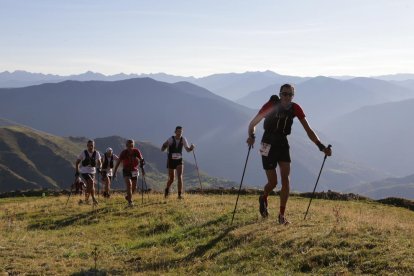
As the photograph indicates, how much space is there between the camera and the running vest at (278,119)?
39.9ft

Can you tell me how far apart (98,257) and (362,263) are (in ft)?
A: 21.1

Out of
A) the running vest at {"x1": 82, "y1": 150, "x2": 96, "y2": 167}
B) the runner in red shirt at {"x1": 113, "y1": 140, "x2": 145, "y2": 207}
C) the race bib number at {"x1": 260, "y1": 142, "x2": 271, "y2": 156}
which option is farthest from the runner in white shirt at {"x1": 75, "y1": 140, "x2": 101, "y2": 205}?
the race bib number at {"x1": 260, "y1": 142, "x2": 271, "y2": 156}

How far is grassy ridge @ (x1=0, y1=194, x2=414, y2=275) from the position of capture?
368 inches

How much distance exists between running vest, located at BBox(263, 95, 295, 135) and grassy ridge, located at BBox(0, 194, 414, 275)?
2.58 metres

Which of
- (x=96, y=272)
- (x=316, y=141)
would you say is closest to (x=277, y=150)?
(x=316, y=141)

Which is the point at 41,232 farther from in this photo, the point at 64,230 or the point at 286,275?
the point at 286,275

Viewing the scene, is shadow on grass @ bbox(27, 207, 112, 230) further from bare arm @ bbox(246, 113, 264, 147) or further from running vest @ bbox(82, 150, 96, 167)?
bare arm @ bbox(246, 113, 264, 147)

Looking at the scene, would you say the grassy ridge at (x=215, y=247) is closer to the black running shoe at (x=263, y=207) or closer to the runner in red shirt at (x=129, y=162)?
the black running shoe at (x=263, y=207)

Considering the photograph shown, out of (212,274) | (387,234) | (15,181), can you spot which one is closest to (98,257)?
(212,274)

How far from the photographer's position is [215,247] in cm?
1160

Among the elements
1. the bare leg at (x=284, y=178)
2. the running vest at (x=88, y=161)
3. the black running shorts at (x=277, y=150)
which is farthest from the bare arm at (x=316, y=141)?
the running vest at (x=88, y=161)

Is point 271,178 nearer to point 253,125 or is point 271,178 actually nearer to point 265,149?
point 265,149

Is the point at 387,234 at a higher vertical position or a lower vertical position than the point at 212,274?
higher

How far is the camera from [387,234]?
10578mm
